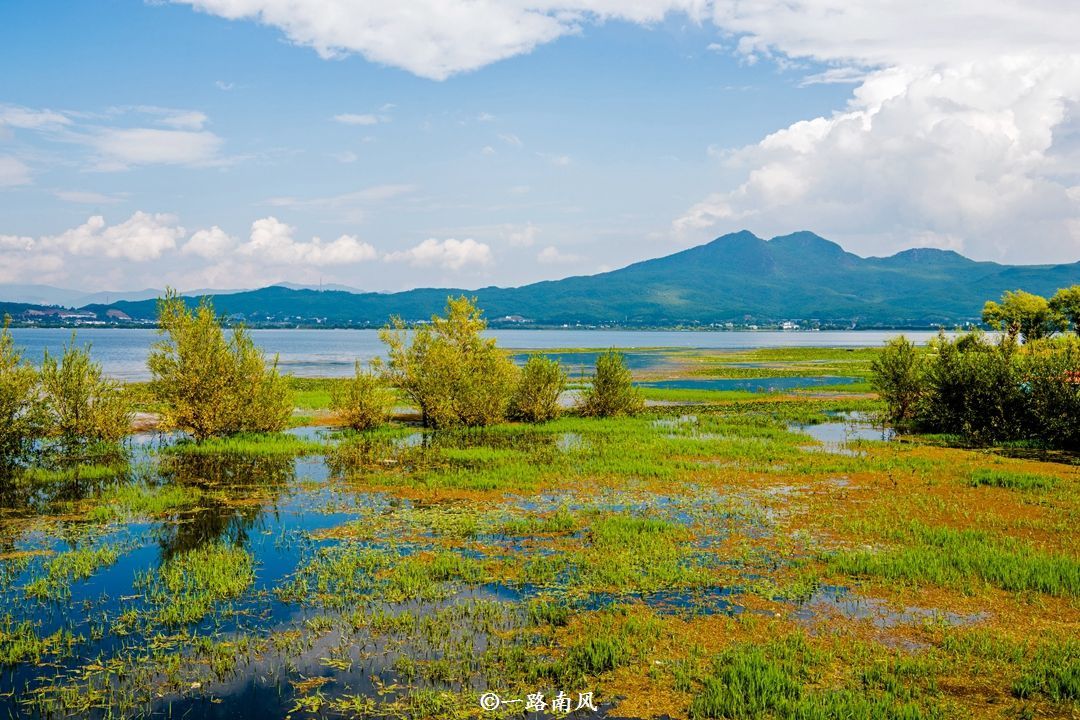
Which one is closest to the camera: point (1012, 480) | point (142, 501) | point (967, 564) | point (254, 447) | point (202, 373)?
point (967, 564)

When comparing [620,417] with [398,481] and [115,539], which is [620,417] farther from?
[115,539]

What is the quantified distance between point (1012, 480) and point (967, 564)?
1308 cm

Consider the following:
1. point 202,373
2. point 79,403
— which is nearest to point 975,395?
point 202,373

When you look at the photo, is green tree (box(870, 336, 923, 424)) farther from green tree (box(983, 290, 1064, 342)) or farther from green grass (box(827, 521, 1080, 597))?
green tree (box(983, 290, 1064, 342))

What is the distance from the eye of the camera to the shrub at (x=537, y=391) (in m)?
46.8

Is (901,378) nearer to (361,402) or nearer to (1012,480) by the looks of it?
(1012,480)

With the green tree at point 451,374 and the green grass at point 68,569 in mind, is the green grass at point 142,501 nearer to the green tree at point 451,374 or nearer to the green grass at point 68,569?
the green grass at point 68,569

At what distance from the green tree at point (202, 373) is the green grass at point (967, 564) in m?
31.2

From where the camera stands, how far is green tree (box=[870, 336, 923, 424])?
48.1 metres

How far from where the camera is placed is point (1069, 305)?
100875mm

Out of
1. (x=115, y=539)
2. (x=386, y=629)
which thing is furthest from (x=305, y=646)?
(x=115, y=539)

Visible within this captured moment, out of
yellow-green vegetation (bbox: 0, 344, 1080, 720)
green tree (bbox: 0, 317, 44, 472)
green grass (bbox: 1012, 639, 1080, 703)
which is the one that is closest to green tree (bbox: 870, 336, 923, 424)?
yellow-green vegetation (bbox: 0, 344, 1080, 720)

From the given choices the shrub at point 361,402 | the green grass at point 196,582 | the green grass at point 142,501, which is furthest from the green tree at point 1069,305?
the green grass at point 196,582

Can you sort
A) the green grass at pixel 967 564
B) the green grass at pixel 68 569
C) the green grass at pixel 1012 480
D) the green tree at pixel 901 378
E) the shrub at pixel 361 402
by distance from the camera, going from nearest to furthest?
the green grass at pixel 68 569, the green grass at pixel 967 564, the green grass at pixel 1012 480, the shrub at pixel 361 402, the green tree at pixel 901 378
